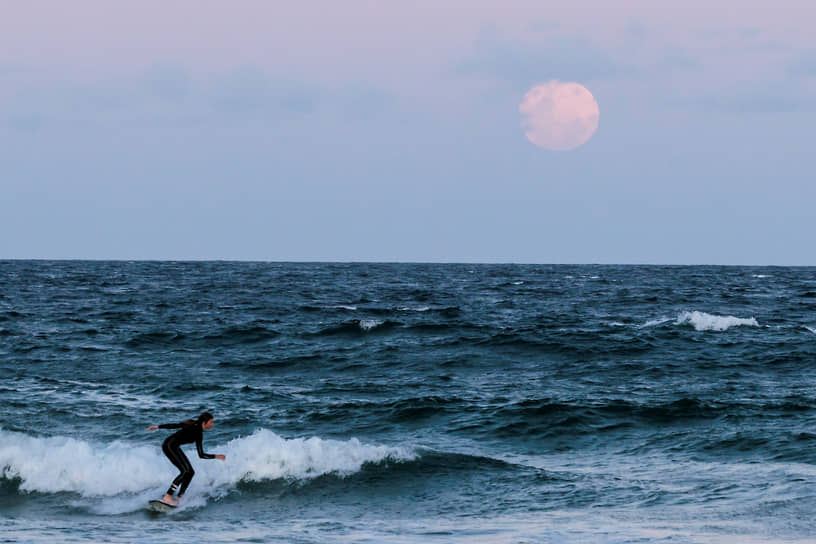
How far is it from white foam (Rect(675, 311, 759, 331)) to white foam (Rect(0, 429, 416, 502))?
2890 cm

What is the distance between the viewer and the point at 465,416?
23.2 meters

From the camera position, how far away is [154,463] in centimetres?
1805

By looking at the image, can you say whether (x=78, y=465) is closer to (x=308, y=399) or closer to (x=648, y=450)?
(x=308, y=399)

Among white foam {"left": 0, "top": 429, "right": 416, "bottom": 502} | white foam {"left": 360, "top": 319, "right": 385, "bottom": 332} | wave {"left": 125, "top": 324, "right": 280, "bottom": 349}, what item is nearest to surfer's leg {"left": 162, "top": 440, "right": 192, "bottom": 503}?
white foam {"left": 0, "top": 429, "right": 416, "bottom": 502}

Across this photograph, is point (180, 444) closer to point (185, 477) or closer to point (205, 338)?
point (185, 477)

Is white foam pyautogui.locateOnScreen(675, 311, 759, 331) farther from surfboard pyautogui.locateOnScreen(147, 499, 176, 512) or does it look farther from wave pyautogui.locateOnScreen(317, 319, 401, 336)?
surfboard pyautogui.locateOnScreen(147, 499, 176, 512)

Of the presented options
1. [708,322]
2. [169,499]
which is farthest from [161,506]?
[708,322]

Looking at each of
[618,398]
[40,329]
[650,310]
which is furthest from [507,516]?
[650,310]

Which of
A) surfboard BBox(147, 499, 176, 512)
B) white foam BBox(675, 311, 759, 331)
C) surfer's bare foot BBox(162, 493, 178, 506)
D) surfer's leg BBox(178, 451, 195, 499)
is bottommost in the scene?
surfboard BBox(147, 499, 176, 512)

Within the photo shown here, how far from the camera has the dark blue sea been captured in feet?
46.8

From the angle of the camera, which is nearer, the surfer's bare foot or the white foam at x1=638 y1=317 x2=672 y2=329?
the surfer's bare foot

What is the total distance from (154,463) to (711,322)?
3345 centimetres

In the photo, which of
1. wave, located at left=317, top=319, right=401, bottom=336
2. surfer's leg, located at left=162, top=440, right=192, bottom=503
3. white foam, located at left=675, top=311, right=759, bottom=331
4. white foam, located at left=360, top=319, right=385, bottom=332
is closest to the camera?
surfer's leg, located at left=162, top=440, right=192, bottom=503

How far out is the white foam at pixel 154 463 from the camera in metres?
17.4
